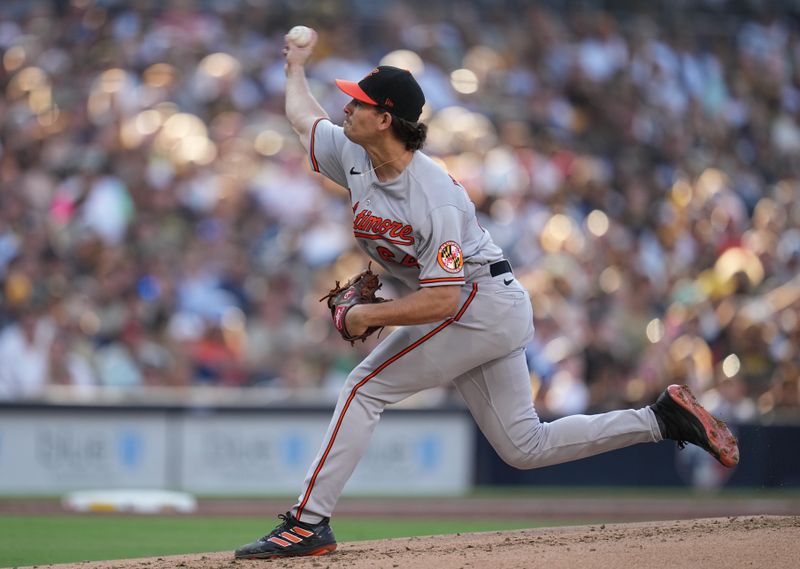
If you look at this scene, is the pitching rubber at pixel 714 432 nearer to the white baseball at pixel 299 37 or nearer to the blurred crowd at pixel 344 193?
the white baseball at pixel 299 37

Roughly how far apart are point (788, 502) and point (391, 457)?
3.64m

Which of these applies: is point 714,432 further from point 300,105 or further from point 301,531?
point 300,105

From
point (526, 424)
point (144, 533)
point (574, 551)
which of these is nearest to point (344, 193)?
point (144, 533)

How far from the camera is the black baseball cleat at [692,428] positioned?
5.81 m

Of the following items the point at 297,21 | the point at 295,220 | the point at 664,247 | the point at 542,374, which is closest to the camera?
the point at 542,374

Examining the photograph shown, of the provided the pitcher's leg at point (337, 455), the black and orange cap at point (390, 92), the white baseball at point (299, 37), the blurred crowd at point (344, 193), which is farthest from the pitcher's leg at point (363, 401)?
the blurred crowd at point (344, 193)

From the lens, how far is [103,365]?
11.4m

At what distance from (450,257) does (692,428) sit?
4.82 feet

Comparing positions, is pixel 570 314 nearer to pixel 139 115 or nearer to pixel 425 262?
pixel 139 115

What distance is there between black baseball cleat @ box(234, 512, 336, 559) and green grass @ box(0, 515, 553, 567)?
1557 millimetres

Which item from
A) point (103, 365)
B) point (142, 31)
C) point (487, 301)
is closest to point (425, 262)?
point (487, 301)

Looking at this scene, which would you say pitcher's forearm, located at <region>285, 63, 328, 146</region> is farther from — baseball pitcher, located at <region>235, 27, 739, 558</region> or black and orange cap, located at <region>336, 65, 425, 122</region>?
black and orange cap, located at <region>336, 65, 425, 122</region>

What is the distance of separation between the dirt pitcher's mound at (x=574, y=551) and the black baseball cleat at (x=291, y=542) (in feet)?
0.16

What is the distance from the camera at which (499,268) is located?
570 centimetres
